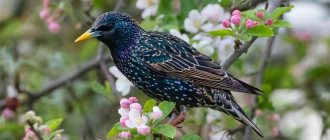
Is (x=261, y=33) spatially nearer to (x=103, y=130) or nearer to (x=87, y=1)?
(x=87, y=1)

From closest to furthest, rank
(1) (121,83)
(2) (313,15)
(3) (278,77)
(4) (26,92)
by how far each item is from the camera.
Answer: (1) (121,83) → (4) (26,92) → (3) (278,77) → (2) (313,15)

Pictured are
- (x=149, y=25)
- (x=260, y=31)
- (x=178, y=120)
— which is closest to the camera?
(x=260, y=31)

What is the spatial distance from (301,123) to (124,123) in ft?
11.1

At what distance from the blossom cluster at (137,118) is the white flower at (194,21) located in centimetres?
115

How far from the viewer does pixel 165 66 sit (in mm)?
4754

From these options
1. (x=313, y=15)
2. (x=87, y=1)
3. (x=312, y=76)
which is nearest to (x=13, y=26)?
(x=87, y=1)

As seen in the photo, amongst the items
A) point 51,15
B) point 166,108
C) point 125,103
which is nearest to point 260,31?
point 166,108

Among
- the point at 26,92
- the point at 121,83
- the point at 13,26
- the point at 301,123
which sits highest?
the point at 13,26

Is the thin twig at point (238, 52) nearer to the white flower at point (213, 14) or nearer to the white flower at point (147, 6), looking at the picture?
the white flower at point (213, 14)

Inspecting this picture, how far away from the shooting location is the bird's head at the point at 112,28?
15.1 ft

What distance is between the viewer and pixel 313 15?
826cm

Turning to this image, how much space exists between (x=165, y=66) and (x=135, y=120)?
976 millimetres

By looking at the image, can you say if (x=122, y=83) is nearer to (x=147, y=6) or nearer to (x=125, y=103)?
(x=147, y=6)

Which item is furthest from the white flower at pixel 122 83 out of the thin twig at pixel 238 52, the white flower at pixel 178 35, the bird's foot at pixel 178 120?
the thin twig at pixel 238 52
